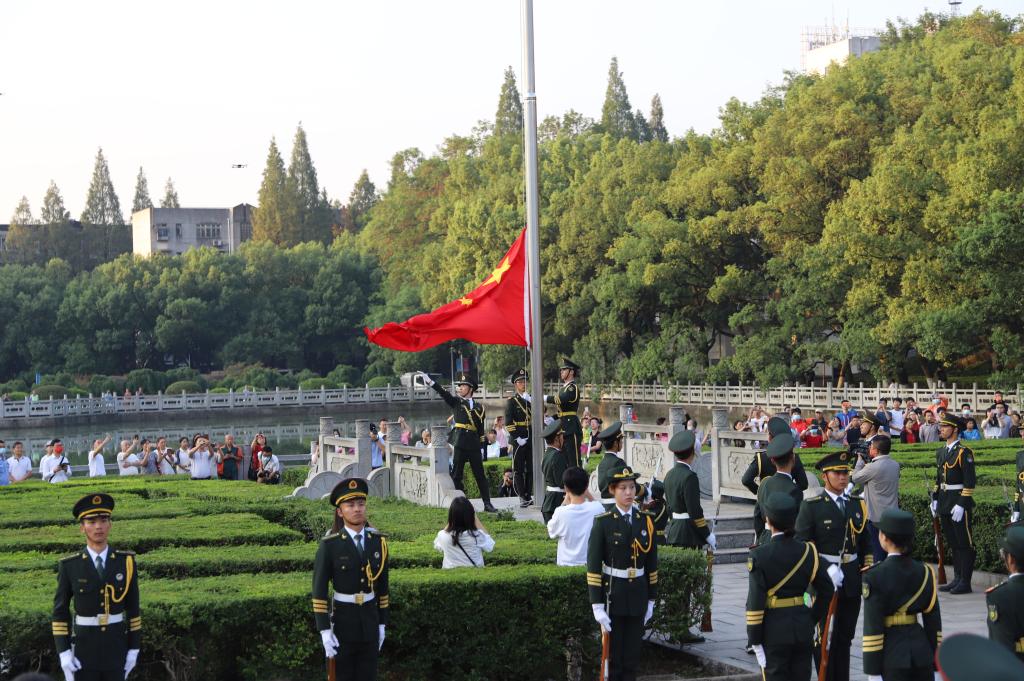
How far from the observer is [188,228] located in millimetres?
110250

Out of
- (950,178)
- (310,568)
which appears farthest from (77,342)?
(310,568)

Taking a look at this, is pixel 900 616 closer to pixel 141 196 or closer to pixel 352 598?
pixel 352 598

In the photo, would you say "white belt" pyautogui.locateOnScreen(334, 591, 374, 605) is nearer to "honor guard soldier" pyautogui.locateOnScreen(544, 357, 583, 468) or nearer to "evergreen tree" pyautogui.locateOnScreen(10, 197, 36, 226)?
"honor guard soldier" pyautogui.locateOnScreen(544, 357, 583, 468)

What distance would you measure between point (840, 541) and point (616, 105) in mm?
80025

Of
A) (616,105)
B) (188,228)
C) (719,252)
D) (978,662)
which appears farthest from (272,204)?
(978,662)

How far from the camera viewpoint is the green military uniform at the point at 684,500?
10.5m

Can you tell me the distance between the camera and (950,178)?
3572cm

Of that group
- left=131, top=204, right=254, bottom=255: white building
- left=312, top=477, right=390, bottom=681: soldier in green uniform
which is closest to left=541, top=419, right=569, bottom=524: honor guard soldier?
left=312, top=477, right=390, bottom=681: soldier in green uniform

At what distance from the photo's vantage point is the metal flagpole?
1552cm

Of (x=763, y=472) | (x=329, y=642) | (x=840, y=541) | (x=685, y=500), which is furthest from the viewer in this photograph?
(x=763, y=472)

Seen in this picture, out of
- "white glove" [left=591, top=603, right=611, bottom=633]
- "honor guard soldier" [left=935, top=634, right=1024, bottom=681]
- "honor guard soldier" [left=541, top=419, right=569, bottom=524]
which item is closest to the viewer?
"honor guard soldier" [left=935, top=634, right=1024, bottom=681]

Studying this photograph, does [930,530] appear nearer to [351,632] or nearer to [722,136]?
[351,632]

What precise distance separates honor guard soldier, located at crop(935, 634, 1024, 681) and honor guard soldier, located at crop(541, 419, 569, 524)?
10.1 meters

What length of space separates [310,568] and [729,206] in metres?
37.6
